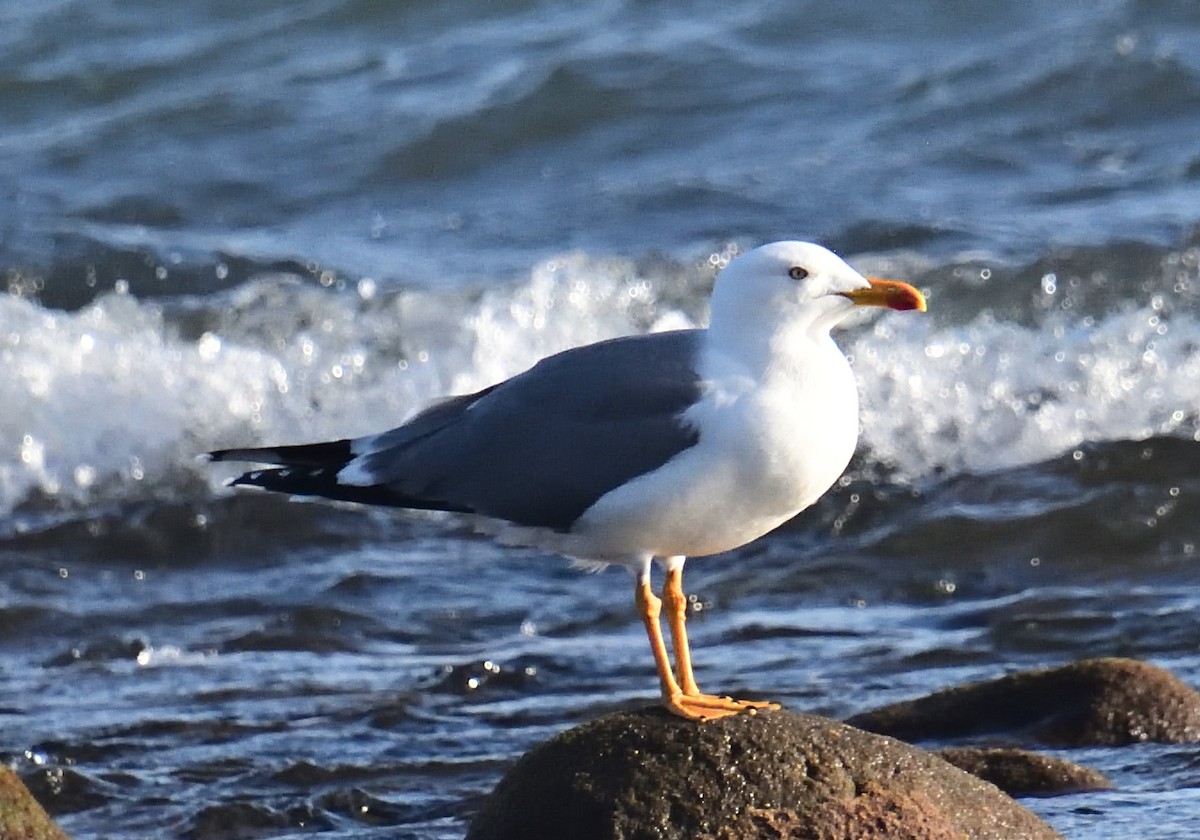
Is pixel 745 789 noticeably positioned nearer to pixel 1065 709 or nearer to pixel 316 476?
pixel 316 476

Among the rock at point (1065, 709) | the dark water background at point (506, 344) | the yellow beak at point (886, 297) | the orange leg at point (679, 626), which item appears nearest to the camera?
the yellow beak at point (886, 297)

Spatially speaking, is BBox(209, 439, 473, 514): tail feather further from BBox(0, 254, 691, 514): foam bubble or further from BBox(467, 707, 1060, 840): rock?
BBox(0, 254, 691, 514): foam bubble

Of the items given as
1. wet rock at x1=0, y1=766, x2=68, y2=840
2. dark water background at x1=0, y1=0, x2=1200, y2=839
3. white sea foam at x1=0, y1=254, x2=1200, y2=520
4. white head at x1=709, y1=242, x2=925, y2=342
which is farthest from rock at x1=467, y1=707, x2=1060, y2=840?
white sea foam at x1=0, y1=254, x2=1200, y2=520

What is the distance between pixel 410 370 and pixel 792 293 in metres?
5.97

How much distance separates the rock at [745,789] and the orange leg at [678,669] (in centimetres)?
7

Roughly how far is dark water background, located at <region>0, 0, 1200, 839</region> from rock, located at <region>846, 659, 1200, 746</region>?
184mm

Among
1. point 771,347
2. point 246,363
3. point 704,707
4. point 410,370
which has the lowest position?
point 704,707

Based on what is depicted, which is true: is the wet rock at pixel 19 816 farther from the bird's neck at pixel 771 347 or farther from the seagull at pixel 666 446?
the bird's neck at pixel 771 347

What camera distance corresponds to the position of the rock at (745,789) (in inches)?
174

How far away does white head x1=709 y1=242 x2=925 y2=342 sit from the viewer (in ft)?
15.2

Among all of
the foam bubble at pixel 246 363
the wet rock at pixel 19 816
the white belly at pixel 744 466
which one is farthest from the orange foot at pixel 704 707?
the foam bubble at pixel 246 363

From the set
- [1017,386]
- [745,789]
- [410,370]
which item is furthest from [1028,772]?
[410,370]

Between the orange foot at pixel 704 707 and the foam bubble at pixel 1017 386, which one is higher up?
the foam bubble at pixel 1017 386

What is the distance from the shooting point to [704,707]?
186 inches
